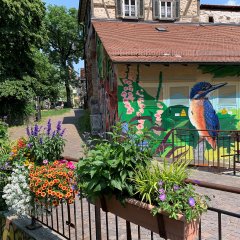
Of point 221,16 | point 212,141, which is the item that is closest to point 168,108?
point 212,141

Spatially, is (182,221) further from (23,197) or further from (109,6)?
(109,6)

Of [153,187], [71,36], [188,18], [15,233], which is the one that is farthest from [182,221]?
[71,36]

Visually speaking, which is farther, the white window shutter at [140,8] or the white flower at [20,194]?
the white window shutter at [140,8]

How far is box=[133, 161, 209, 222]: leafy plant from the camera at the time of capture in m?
2.26

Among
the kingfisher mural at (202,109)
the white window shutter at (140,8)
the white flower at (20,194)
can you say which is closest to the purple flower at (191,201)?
the white flower at (20,194)

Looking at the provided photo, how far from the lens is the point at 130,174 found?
2.63 m

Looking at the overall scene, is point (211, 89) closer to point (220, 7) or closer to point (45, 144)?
point (45, 144)

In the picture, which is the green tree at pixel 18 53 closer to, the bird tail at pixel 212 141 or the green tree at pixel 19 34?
the green tree at pixel 19 34

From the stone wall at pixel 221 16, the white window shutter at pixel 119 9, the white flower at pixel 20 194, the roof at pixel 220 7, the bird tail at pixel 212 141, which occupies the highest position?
the roof at pixel 220 7

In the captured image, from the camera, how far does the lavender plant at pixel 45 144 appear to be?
3877 mm

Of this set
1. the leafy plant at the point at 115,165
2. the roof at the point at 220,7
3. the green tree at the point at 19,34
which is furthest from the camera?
the roof at the point at 220,7

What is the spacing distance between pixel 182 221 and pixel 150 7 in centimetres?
1670

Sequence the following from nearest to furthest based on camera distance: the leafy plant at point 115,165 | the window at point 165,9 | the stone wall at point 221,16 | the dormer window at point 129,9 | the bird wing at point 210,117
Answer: the leafy plant at point 115,165, the bird wing at point 210,117, the dormer window at point 129,9, the window at point 165,9, the stone wall at point 221,16

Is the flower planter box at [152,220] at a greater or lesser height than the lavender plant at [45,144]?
lesser
